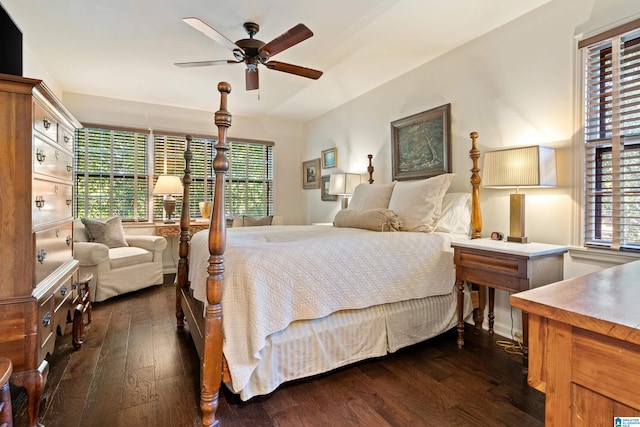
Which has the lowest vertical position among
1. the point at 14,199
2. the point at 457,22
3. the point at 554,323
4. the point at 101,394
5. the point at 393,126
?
the point at 101,394

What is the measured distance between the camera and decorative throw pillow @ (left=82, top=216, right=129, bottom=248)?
147 inches

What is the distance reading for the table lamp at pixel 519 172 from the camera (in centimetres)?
208

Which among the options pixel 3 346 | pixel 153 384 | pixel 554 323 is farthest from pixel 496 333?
pixel 3 346

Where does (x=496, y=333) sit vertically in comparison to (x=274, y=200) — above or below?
below

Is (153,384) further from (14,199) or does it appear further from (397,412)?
(397,412)

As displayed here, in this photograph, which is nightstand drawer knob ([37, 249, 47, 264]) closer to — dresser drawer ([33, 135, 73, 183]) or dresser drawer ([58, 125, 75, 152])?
dresser drawer ([33, 135, 73, 183])

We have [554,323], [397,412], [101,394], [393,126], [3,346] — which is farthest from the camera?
[393,126]

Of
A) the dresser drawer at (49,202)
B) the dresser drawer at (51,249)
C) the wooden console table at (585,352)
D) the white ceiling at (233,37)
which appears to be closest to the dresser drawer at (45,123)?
the dresser drawer at (49,202)

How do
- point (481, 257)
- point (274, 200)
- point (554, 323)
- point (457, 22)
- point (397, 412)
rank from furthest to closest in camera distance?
point (274, 200) → point (457, 22) → point (481, 257) → point (397, 412) → point (554, 323)

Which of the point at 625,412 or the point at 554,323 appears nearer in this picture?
the point at 625,412

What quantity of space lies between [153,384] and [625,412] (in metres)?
2.12

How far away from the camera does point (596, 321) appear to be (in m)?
0.65

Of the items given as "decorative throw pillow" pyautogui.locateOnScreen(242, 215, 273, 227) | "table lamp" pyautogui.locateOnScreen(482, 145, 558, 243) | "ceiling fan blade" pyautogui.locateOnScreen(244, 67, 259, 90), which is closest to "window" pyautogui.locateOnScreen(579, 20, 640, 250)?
"table lamp" pyautogui.locateOnScreen(482, 145, 558, 243)

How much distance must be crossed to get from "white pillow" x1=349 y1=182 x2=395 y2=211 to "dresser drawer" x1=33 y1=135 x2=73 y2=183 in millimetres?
2375
